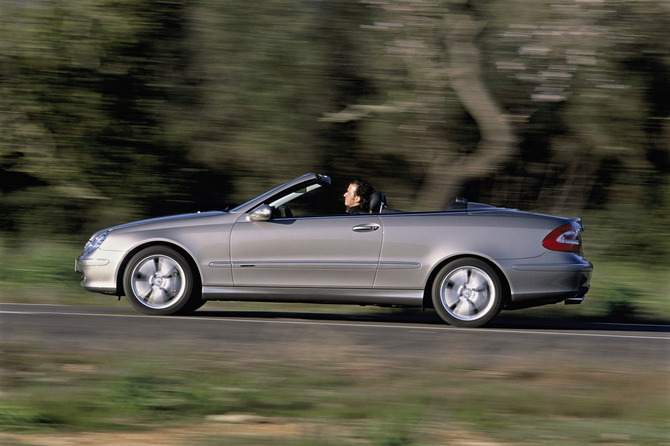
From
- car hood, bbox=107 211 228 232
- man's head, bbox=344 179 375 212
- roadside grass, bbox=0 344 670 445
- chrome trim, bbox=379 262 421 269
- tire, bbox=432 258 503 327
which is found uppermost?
man's head, bbox=344 179 375 212

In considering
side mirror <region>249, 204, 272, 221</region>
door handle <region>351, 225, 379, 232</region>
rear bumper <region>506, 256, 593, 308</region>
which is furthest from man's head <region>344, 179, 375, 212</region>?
rear bumper <region>506, 256, 593, 308</region>

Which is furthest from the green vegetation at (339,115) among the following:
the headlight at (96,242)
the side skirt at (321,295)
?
the side skirt at (321,295)

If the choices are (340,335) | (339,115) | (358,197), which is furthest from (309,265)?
(339,115)

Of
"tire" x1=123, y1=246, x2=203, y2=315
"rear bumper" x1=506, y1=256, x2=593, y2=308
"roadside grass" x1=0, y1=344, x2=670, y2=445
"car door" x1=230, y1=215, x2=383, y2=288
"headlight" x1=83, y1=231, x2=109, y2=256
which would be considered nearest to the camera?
"roadside grass" x1=0, y1=344, x2=670, y2=445

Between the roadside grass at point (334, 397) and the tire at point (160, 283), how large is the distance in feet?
8.12

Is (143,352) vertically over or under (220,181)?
under

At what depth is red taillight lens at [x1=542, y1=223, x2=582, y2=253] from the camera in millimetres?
8820

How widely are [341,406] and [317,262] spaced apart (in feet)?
12.5

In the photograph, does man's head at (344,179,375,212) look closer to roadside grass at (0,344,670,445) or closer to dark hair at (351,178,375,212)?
dark hair at (351,178,375,212)

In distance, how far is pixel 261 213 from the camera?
9.18m

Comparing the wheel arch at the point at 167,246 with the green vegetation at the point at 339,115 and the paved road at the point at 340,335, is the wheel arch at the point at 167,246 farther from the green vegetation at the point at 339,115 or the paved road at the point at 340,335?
the green vegetation at the point at 339,115

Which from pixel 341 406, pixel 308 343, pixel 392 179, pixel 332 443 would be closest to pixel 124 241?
pixel 308 343

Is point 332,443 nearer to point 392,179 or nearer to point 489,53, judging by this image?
point 489,53

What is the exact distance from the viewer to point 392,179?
14.8m
